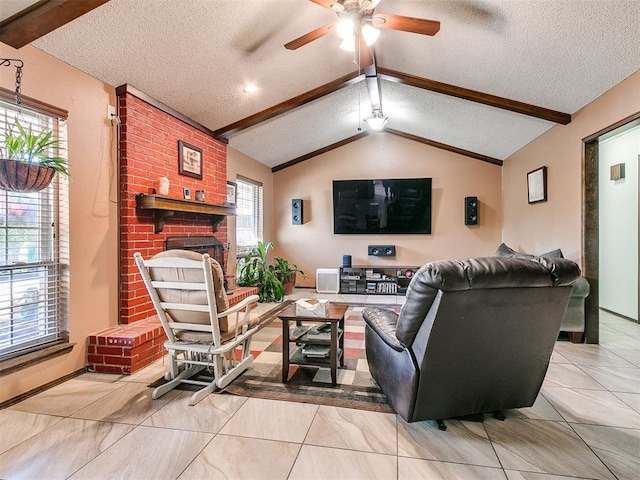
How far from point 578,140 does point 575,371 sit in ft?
7.42

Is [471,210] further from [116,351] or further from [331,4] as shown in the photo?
[116,351]

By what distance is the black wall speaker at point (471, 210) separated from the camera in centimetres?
582

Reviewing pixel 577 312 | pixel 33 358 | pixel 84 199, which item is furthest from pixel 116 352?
pixel 577 312

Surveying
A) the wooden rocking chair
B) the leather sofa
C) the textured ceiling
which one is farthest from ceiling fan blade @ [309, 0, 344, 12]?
the leather sofa

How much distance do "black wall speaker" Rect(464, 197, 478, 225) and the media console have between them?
1.26 meters

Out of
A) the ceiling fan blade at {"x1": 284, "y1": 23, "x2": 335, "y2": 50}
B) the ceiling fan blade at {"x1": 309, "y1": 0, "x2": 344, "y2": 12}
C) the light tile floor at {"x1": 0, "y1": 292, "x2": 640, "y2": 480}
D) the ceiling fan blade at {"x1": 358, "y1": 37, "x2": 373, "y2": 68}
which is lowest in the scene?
the light tile floor at {"x1": 0, "y1": 292, "x2": 640, "y2": 480}

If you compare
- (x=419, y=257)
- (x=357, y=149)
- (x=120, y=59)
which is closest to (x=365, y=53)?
(x=120, y=59)

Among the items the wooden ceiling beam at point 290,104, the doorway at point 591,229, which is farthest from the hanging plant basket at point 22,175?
the doorway at point 591,229

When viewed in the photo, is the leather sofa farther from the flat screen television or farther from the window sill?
the window sill

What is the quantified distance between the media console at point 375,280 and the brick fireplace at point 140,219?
3085mm

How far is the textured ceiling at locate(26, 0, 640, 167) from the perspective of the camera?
2.30m

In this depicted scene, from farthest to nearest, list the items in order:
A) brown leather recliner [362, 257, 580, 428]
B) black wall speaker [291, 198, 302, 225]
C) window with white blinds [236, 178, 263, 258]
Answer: black wall speaker [291, 198, 302, 225]
window with white blinds [236, 178, 263, 258]
brown leather recliner [362, 257, 580, 428]

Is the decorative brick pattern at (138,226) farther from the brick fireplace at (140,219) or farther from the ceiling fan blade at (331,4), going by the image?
the ceiling fan blade at (331,4)

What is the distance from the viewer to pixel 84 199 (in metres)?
2.61
